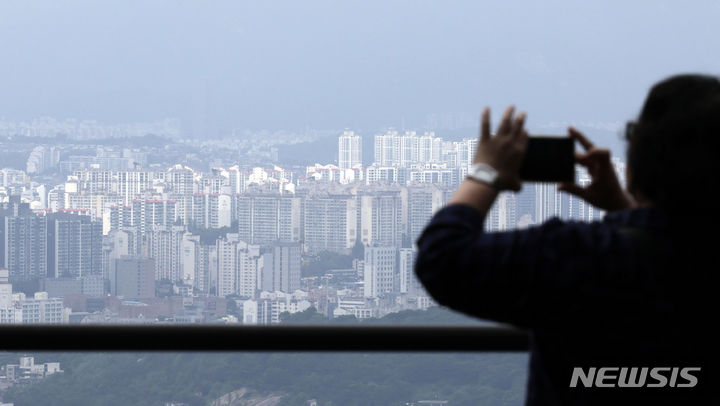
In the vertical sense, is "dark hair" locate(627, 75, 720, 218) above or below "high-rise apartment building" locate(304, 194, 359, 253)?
above

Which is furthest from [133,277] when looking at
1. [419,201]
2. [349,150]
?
[419,201]

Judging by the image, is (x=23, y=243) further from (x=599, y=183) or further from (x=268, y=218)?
(x=599, y=183)

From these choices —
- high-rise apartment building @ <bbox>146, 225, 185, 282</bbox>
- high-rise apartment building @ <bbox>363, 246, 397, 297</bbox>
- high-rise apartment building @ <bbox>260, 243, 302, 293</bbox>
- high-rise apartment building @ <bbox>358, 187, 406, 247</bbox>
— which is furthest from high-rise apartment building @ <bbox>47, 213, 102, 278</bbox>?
high-rise apartment building @ <bbox>363, 246, 397, 297</bbox>

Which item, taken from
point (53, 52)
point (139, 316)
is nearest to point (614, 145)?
point (139, 316)

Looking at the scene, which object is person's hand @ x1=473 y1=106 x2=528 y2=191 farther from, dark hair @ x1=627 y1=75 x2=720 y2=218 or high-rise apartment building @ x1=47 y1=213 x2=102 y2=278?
high-rise apartment building @ x1=47 y1=213 x2=102 y2=278

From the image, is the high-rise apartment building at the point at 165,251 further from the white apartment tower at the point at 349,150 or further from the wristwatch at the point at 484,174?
the wristwatch at the point at 484,174

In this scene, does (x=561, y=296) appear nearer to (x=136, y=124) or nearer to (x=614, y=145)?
(x=614, y=145)
